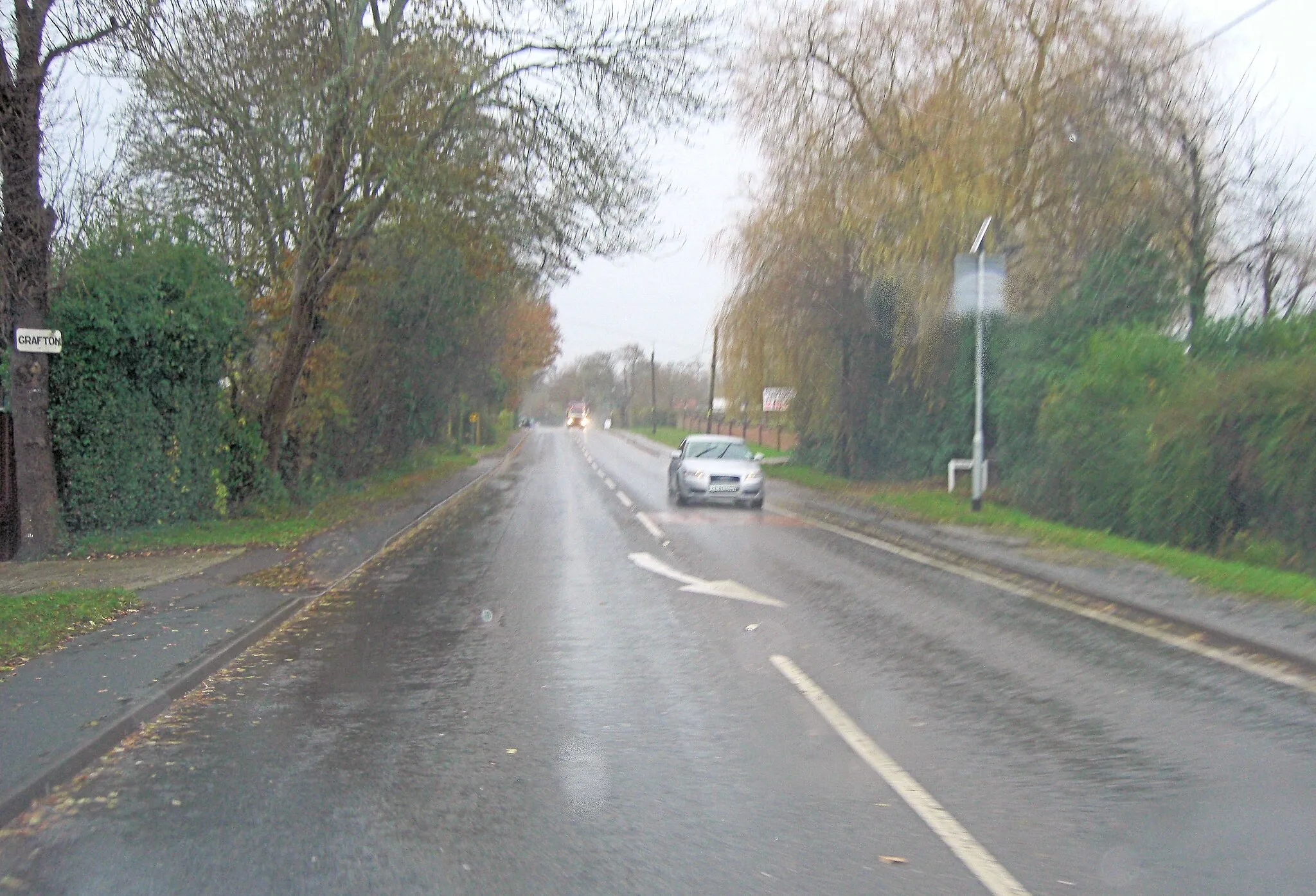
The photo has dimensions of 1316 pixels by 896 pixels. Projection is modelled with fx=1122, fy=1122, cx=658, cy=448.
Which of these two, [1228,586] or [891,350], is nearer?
[1228,586]

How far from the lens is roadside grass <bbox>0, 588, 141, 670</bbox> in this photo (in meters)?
8.05

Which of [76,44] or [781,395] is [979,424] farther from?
[76,44]

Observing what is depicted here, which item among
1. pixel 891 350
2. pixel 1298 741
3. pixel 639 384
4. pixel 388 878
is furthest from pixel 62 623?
pixel 639 384

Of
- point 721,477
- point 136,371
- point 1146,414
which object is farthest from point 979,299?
point 136,371

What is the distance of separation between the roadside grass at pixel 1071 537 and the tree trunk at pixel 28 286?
13.2 meters

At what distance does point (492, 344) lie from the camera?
34.3 metres

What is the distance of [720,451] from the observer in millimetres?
24031

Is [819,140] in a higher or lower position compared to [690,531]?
higher

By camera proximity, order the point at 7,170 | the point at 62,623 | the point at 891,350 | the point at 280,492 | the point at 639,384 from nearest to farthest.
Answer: the point at 62,623 → the point at 7,170 → the point at 280,492 → the point at 891,350 → the point at 639,384

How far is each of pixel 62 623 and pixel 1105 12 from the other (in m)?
22.5

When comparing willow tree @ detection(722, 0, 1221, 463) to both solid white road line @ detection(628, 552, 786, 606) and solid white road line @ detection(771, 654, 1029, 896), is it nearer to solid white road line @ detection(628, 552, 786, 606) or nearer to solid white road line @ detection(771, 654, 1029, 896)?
solid white road line @ detection(628, 552, 786, 606)

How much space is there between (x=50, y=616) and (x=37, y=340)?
5.19 meters

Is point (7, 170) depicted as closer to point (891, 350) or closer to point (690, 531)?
point (690, 531)

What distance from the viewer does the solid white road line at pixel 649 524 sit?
17609mm
